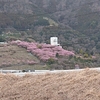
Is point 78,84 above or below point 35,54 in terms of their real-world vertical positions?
above

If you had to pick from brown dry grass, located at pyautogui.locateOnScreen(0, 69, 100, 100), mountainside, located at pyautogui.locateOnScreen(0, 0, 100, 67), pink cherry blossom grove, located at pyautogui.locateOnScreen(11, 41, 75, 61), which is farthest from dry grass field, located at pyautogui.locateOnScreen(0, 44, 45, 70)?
mountainside, located at pyautogui.locateOnScreen(0, 0, 100, 67)

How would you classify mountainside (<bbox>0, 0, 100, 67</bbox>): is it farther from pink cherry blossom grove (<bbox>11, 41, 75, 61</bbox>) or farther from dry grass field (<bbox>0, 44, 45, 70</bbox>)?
dry grass field (<bbox>0, 44, 45, 70</bbox>)

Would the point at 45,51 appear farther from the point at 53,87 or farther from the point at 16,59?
the point at 53,87

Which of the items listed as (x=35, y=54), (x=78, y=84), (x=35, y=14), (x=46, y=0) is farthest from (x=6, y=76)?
(x=46, y=0)

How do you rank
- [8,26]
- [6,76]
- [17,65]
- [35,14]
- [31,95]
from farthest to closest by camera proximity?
1. [35,14]
2. [8,26]
3. [17,65]
4. [6,76]
5. [31,95]

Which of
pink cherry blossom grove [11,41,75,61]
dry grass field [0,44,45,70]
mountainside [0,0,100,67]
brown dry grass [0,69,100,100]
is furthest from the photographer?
mountainside [0,0,100,67]

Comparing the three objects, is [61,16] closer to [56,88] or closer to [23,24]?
[23,24]
